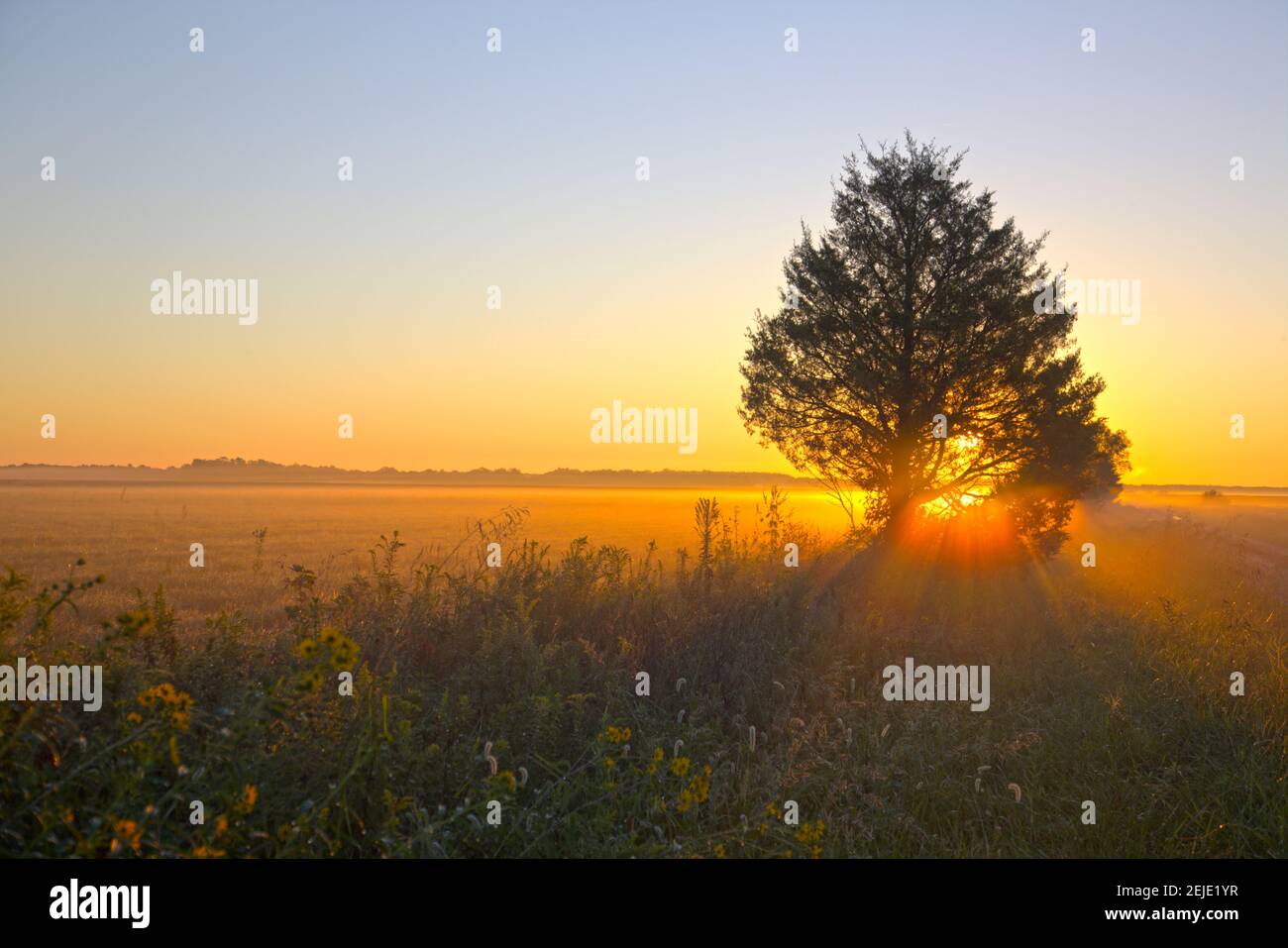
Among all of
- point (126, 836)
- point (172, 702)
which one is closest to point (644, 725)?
point (172, 702)

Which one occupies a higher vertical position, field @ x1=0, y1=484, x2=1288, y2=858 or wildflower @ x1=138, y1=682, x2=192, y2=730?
wildflower @ x1=138, y1=682, x2=192, y2=730

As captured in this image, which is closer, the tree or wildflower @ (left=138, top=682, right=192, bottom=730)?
wildflower @ (left=138, top=682, right=192, bottom=730)

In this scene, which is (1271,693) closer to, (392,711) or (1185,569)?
(392,711)

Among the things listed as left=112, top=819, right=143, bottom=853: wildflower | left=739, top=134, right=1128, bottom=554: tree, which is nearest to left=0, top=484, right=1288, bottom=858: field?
left=112, top=819, right=143, bottom=853: wildflower

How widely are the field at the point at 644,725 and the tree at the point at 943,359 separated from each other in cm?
491

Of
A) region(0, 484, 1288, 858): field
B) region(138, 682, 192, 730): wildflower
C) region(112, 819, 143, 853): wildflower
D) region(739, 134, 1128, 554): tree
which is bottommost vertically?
region(0, 484, 1288, 858): field

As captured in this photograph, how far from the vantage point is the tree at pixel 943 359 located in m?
17.2

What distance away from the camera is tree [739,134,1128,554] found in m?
17.2

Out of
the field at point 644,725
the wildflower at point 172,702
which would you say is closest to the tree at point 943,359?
the field at point 644,725

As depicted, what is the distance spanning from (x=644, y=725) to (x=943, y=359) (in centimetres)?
1345

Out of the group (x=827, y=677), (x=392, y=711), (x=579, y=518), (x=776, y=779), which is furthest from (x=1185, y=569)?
(x=579, y=518)

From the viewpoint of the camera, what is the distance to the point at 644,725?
6.74 metres

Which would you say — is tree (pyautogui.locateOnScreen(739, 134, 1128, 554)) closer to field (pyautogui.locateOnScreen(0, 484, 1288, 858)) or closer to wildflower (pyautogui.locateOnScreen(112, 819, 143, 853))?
field (pyautogui.locateOnScreen(0, 484, 1288, 858))

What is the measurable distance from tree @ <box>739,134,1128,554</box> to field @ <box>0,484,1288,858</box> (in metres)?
4.91
